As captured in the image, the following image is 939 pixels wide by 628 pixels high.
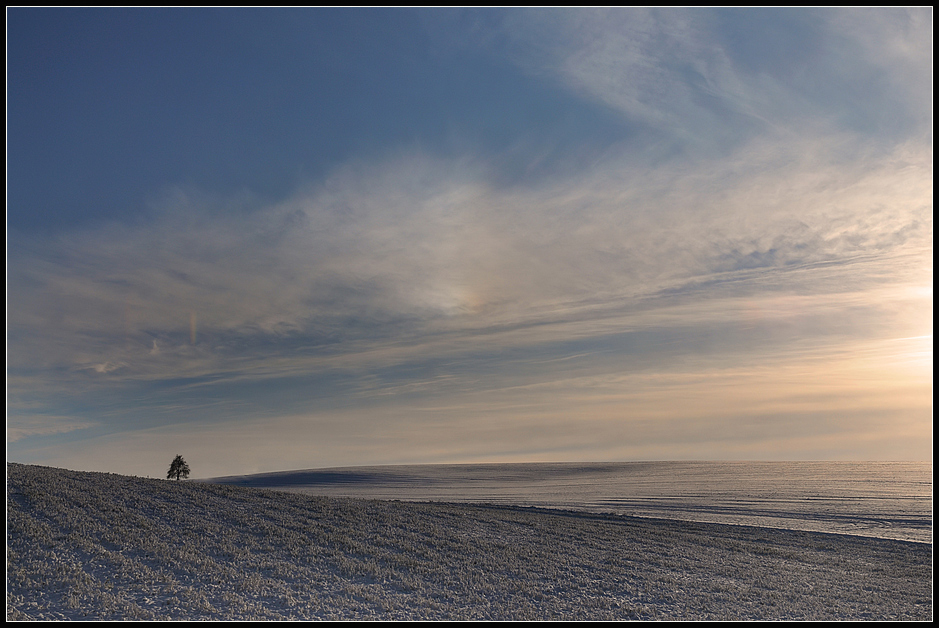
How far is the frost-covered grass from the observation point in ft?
36.6

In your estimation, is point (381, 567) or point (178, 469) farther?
point (178, 469)

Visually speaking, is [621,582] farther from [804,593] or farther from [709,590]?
[804,593]

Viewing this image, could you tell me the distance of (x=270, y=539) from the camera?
52.9 ft

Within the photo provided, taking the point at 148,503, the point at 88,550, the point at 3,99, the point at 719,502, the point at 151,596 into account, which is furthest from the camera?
the point at 719,502

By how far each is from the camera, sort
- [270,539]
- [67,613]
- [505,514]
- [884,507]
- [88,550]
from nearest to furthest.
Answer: [67,613], [88,550], [270,539], [505,514], [884,507]

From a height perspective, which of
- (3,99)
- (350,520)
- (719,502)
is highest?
(3,99)

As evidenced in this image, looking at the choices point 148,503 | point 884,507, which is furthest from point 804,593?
point 884,507

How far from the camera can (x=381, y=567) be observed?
14.3 meters

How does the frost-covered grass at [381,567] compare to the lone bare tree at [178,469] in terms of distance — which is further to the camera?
the lone bare tree at [178,469]

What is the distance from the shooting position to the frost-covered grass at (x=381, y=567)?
11.2 metres

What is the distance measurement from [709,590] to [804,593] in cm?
248

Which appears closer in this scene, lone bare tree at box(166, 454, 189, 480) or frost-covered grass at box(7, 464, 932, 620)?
frost-covered grass at box(7, 464, 932, 620)

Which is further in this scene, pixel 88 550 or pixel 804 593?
pixel 804 593

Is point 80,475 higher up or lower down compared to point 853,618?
higher up
